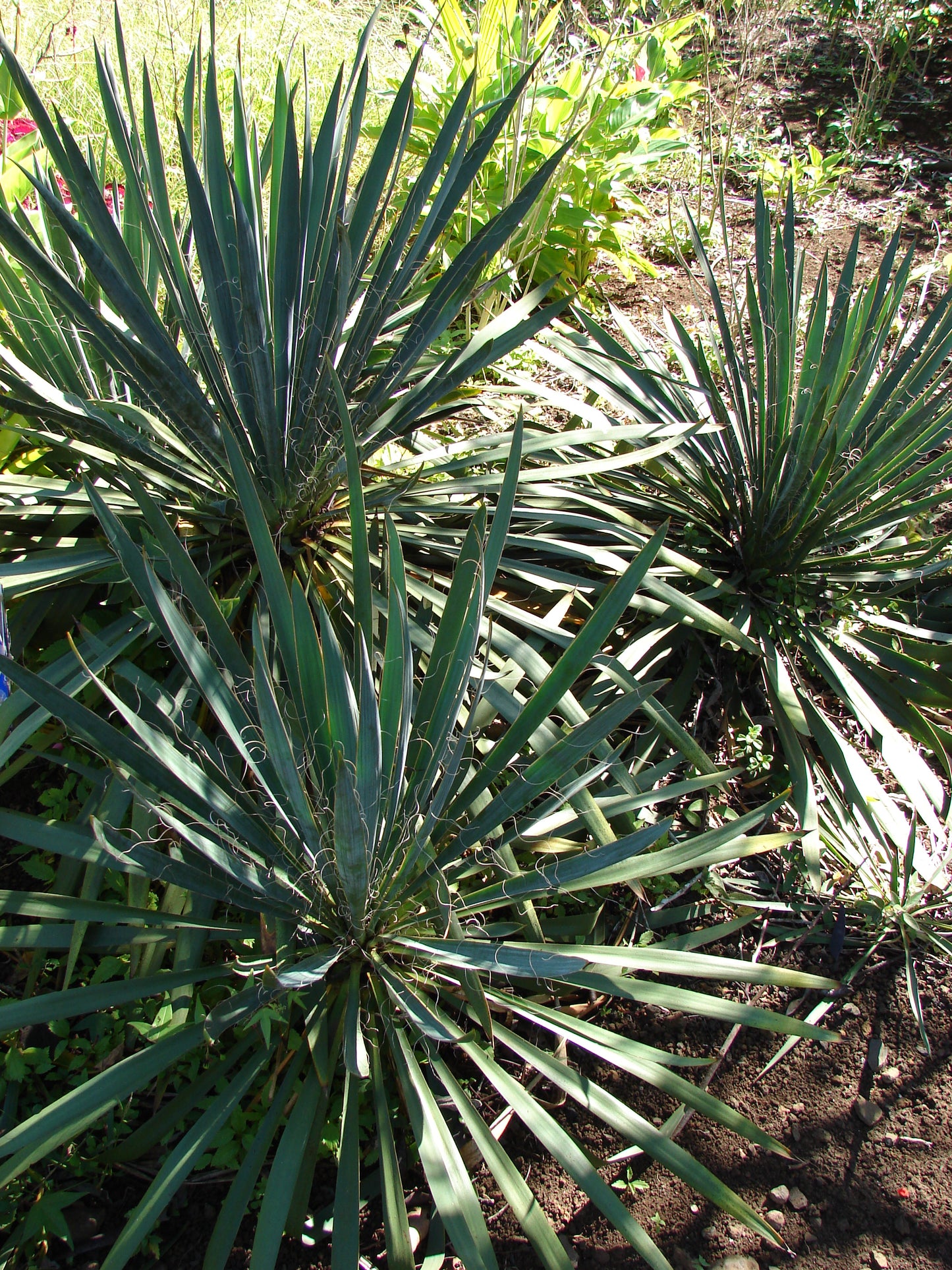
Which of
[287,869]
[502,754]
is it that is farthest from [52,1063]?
[502,754]

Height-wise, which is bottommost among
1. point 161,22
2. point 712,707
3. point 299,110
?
point 712,707

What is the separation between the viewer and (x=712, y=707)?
225 cm

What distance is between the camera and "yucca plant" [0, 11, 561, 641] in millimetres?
1666

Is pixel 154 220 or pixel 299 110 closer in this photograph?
pixel 154 220

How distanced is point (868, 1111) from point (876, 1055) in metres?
0.11

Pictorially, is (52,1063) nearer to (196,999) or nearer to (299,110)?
(196,999)

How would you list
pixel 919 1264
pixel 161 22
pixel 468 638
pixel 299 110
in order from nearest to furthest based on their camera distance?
pixel 468 638 → pixel 919 1264 → pixel 299 110 → pixel 161 22

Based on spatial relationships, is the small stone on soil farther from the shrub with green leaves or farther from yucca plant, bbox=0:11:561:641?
the shrub with green leaves

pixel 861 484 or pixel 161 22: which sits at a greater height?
pixel 161 22

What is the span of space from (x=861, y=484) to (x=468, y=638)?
127 centimetres

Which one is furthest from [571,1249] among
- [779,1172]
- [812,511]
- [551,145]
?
[551,145]

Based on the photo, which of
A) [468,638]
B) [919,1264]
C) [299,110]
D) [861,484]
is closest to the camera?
[468,638]

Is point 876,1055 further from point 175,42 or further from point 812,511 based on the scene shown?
point 175,42

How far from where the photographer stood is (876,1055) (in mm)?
1747
